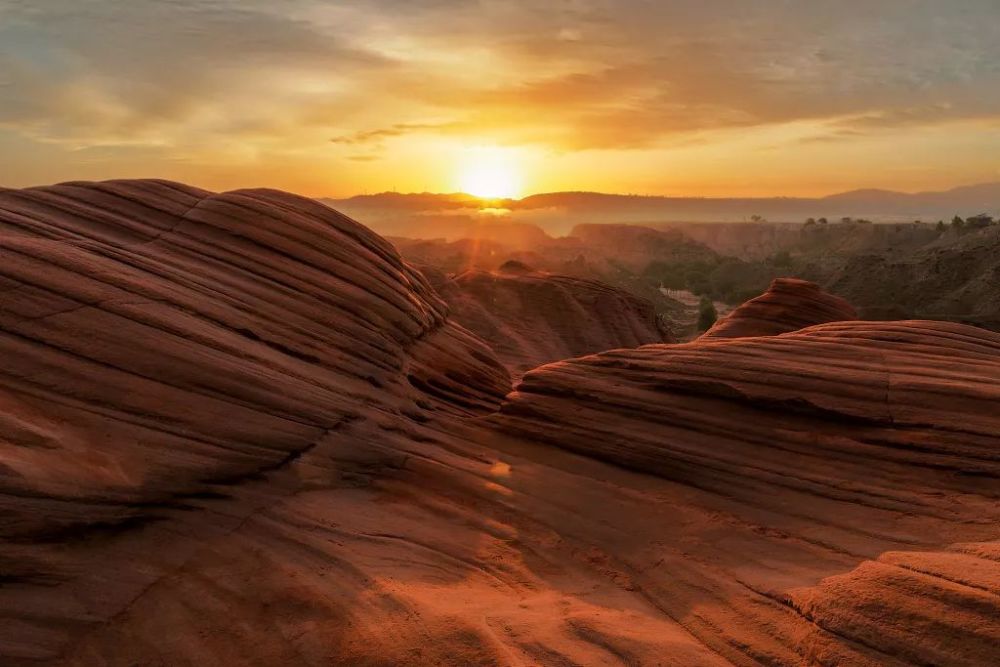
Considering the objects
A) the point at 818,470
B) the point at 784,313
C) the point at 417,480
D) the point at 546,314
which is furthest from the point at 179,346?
the point at 546,314

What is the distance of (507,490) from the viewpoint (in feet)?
41.6

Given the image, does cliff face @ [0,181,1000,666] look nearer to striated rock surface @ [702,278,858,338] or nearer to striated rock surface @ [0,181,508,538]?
striated rock surface @ [0,181,508,538]

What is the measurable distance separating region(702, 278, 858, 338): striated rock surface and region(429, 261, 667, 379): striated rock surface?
10365 mm

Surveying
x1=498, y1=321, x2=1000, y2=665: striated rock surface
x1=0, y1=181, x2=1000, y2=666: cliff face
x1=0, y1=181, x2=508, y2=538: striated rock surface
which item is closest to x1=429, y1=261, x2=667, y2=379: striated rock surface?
x1=0, y1=181, x2=508, y2=538: striated rock surface

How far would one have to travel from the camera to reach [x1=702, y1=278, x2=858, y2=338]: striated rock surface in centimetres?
2912

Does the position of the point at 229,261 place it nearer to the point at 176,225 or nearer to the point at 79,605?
the point at 176,225

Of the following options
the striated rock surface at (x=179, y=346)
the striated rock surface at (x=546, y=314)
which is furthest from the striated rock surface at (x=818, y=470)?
the striated rock surface at (x=546, y=314)

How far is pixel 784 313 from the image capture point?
A: 2966 centimetres

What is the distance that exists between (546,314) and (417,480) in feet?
97.4

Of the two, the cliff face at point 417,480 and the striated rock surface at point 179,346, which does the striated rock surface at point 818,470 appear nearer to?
the cliff face at point 417,480

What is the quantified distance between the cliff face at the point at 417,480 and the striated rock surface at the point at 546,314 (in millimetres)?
20609

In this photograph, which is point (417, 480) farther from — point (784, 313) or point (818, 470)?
point (784, 313)

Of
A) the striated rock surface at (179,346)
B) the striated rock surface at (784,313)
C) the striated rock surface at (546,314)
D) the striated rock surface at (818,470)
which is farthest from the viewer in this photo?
the striated rock surface at (546,314)

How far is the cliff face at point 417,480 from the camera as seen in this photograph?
309 inches
